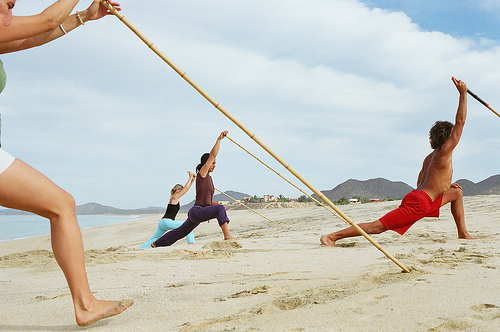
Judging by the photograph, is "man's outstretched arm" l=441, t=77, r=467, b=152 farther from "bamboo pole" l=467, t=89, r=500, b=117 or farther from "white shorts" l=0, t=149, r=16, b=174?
"white shorts" l=0, t=149, r=16, b=174

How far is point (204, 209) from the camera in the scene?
7945 mm

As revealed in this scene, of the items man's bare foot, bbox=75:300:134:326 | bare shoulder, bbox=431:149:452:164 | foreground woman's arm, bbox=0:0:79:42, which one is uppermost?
foreground woman's arm, bbox=0:0:79:42

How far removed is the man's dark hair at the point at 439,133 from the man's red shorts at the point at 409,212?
0.60 meters

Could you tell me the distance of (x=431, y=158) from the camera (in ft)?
19.7

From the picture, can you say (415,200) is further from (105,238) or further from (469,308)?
(105,238)

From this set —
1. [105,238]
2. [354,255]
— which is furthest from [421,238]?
[105,238]

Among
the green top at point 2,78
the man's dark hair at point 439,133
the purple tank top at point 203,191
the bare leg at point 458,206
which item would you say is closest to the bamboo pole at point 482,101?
the man's dark hair at point 439,133

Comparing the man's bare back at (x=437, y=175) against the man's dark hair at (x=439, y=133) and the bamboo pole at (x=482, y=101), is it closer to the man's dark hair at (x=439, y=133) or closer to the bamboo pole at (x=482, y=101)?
the man's dark hair at (x=439, y=133)

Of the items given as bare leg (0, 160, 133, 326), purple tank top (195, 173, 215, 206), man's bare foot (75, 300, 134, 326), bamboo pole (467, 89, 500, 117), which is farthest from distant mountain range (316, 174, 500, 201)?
bare leg (0, 160, 133, 326)

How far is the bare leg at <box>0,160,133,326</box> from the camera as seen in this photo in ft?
7.57

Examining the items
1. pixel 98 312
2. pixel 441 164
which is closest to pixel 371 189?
pixel 441 164

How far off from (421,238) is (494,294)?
12.0 ft

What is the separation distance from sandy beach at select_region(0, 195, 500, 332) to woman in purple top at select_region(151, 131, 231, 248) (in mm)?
1674

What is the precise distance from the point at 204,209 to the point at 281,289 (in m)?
4.72
